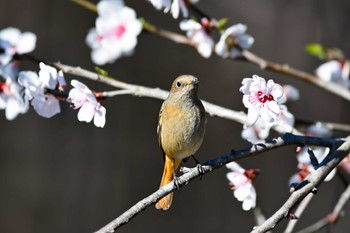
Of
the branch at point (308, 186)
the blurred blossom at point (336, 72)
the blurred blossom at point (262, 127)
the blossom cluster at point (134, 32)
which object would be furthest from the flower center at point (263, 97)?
the blurred blossom at point (336, 72)

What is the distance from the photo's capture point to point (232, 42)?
190 cm

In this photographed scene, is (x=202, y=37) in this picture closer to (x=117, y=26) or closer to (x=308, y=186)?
(x=117, y=26)

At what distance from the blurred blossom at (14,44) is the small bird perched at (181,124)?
0.43m

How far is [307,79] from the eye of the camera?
1.88 m

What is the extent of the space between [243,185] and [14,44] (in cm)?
71

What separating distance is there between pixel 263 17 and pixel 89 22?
1047mm

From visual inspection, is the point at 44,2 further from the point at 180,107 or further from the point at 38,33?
the point at 180,107

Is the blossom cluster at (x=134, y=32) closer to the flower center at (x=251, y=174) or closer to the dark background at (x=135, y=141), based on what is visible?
the flower center at (x=251, y=174)

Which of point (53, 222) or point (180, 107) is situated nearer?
point (180, 107)

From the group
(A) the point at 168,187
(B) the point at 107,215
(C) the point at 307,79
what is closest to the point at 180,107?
(C) the point at 307,79

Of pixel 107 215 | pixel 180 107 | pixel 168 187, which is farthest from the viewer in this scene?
pixel 107 215

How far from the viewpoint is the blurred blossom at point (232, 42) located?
73.3 inches

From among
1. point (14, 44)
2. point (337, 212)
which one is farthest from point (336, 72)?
point (14, 44)

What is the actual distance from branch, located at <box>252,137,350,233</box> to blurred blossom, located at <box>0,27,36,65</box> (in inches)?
32.0
